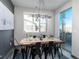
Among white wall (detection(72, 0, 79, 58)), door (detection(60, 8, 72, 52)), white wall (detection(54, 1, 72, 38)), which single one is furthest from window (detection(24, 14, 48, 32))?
white wall (detection(72, 0, 79, 58))

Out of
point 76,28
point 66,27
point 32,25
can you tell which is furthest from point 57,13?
point 76,28

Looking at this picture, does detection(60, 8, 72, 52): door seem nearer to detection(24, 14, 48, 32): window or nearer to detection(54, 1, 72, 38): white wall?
detection(54, 1, 72, 38): white wall

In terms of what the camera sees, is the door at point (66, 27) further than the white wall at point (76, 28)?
Yes

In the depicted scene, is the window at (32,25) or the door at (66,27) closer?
the door at (66,27)

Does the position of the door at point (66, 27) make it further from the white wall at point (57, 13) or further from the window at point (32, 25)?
the window at point (32, 25)

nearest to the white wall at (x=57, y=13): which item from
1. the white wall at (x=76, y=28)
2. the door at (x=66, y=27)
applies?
the door at (x=66, y=27)

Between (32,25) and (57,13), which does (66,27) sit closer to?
(57,13)

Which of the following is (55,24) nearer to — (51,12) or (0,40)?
(51,12)

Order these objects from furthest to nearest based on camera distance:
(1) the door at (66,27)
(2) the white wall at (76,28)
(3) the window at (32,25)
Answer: (3) the window at (32,25), (1) the door at (66,27), (2) the white wall at (76,28)

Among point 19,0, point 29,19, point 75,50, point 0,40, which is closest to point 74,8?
point 75,50

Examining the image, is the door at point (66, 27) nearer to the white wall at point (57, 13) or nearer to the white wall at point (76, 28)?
the white wall at point (57, 13)

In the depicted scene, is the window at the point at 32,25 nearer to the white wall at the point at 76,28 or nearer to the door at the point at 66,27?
the door at the point at 66,27

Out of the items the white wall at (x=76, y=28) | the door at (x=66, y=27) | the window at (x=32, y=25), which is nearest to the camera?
the white wall at (x=76, y=28)

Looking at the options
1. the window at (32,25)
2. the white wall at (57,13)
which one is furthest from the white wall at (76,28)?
the window at (32,25)
